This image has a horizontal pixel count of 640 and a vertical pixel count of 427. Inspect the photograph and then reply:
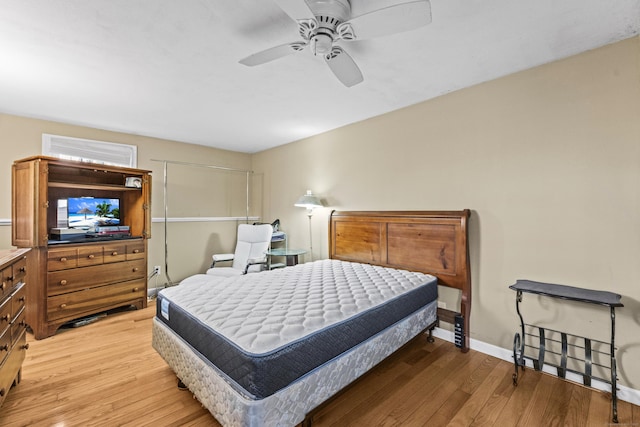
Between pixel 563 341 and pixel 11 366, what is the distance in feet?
12.2

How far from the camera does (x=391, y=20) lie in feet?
4.59

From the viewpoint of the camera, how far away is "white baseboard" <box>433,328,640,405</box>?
1881 mm

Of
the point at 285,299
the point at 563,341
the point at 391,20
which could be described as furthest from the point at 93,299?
the point at 563,341

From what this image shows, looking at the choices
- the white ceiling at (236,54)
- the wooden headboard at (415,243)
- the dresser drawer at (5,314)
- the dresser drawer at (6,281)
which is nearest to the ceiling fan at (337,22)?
the white ceiling at (236,54)

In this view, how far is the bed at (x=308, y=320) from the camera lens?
1396mm

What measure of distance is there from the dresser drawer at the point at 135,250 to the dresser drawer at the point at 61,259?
517mm

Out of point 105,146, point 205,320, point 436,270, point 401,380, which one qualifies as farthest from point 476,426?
point 105,146

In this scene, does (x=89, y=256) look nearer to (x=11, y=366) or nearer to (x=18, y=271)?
(x=18, y=271)

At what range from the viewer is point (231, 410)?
1.38 meters

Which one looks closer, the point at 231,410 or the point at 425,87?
the point at 231,410

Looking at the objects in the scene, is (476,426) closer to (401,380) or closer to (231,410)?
(401,380)

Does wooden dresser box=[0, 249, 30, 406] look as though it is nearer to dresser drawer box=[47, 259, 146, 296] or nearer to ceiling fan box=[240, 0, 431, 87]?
dresser drawer box=[47, 259, 146, 296]

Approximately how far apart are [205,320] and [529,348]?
2.48m

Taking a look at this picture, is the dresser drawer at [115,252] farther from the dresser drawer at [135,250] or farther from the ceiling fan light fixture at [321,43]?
the ceiling fan light fixture at [321,43]
